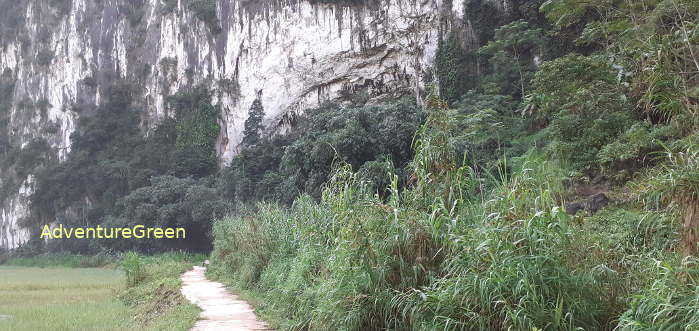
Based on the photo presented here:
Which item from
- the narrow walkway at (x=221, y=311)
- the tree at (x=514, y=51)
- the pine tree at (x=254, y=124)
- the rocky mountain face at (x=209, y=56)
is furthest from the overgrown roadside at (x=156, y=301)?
the rocky mountain face at (x=209, y=56)

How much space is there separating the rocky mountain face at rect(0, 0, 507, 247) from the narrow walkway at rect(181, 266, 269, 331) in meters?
16.7

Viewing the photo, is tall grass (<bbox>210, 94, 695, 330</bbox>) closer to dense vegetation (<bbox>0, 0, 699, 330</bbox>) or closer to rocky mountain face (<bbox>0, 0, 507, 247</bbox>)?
dense vegetation (<bbox>0, 0, 699, 330</bbox>)

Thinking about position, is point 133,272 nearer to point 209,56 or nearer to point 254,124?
point 254,124

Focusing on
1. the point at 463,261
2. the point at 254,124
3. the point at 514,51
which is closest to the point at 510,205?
the point at 463,261

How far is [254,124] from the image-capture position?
28.2m

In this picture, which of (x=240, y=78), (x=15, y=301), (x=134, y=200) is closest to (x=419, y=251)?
(x=15, y=301)

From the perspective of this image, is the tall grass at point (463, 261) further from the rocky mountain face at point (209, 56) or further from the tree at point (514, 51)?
the rocky mountain face at point (209, 56)

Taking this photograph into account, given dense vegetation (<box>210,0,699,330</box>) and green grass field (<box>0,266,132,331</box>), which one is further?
green grass field (<box>0,266,132,331</box>)

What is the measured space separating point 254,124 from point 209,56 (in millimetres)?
6590

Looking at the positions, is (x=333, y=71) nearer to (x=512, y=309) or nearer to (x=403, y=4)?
(x=403, y=4)

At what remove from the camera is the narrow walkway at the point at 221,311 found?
17.9 feet

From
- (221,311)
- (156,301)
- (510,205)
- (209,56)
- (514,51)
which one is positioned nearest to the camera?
(510,205)

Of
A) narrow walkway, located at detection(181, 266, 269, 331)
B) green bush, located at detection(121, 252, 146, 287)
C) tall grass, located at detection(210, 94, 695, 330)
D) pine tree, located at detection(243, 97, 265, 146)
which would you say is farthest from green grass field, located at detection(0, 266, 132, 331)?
pine tree, located at detection(243, 97, 265, 146)

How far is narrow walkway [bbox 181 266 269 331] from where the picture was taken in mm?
5449
